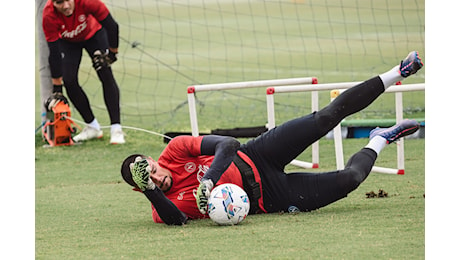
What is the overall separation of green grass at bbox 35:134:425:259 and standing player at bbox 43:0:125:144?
2234 mm

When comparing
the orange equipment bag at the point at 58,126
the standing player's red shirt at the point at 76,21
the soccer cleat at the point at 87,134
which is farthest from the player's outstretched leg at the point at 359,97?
the soccer cleat at the point at 87,134

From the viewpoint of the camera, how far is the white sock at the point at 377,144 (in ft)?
17.8

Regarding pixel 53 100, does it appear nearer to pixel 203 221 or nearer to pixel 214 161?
pixel 203 221

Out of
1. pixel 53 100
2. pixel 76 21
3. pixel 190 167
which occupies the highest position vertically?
pixel 76 21

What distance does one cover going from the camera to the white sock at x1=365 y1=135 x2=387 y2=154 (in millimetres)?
5437

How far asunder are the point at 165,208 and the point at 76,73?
478 cm

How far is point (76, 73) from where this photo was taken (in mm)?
9258

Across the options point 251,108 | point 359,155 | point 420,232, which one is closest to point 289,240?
point 420,232

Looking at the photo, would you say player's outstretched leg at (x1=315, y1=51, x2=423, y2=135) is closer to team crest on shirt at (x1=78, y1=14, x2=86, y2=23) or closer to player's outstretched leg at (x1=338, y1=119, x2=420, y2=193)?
player's outstretched leg at (x1=338, y1=119, x2=420, y2=193)

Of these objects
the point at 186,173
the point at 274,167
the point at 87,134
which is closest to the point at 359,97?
the point at 274,167

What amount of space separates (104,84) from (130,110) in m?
3.30

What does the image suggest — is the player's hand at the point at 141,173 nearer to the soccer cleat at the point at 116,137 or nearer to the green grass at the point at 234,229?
the green grass at the point at 234,229

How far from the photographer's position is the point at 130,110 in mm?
12586

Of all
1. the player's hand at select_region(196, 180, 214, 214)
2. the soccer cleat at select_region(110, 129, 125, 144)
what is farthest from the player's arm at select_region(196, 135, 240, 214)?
the soccer cleat at select_region(110, 129, 125, 144)
